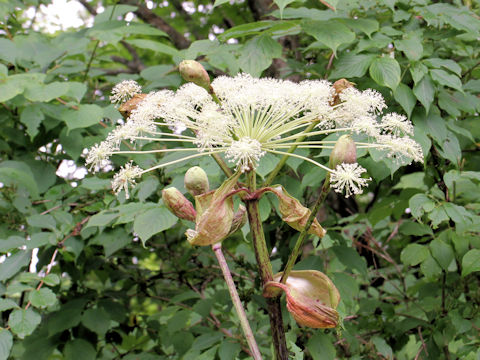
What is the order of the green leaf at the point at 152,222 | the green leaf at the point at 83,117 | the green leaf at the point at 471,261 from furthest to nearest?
1. the green leaf at the point at 83,117
2. the green leaf at the point at 471,261
3. the green leaf at the point at 152,222

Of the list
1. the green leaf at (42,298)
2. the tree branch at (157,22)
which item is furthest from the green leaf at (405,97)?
the tree branch at (157,22)

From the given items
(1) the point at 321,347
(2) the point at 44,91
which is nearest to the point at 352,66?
(1) the point at 321,347

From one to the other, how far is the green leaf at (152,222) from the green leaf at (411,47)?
1039mm

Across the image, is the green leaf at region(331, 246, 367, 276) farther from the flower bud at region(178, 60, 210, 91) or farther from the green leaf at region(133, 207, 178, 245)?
the flower bud at region(178, 60, 210, 91)

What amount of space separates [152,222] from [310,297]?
0.72 m

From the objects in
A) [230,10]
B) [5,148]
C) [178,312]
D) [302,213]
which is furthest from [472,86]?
[230,10]

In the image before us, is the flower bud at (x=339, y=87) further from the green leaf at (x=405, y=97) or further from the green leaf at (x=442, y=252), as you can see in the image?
the green leaf at (x=442, y=252)

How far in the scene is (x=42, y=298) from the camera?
185 cm

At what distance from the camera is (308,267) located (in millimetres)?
2010

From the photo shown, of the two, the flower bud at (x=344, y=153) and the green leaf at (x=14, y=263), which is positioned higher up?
the flower bud at (x=344, y=153)

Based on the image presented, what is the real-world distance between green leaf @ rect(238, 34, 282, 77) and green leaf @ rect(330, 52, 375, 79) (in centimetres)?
24

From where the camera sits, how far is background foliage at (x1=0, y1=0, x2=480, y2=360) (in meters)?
1.88

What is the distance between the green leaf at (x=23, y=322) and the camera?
179 cm

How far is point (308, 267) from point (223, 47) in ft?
3.09
